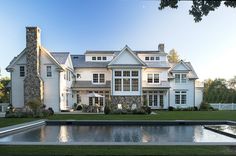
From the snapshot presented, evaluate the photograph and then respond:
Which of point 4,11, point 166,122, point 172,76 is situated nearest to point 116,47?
point 172,76

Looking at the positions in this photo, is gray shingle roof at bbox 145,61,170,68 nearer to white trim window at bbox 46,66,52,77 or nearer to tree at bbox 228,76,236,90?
white trim window at bbox 46,66,52,77

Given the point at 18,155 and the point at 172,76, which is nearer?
the point at 18,155

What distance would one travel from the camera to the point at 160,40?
48906 mm

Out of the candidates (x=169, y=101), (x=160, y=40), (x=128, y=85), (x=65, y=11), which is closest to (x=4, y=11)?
(x=65, y=11)

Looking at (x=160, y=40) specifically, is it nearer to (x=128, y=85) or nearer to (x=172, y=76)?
(x=172, y=76)

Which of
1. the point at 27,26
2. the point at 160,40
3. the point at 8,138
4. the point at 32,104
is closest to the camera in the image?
the point at 8,138

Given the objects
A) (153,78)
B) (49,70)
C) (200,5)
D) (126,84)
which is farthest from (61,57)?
(200,5)

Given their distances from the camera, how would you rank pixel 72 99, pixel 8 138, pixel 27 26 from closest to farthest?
pixel 8 138
pixel 27 26
pixel 72 99

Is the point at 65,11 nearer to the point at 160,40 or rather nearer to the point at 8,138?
the point at 8,138

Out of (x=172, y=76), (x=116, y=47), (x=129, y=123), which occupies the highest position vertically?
(x=116, y=47)

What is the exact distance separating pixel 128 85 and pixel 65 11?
1456 cm

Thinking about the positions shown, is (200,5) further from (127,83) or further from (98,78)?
(98,78)

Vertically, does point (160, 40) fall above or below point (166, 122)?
above

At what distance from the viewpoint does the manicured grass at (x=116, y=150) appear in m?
9.47
